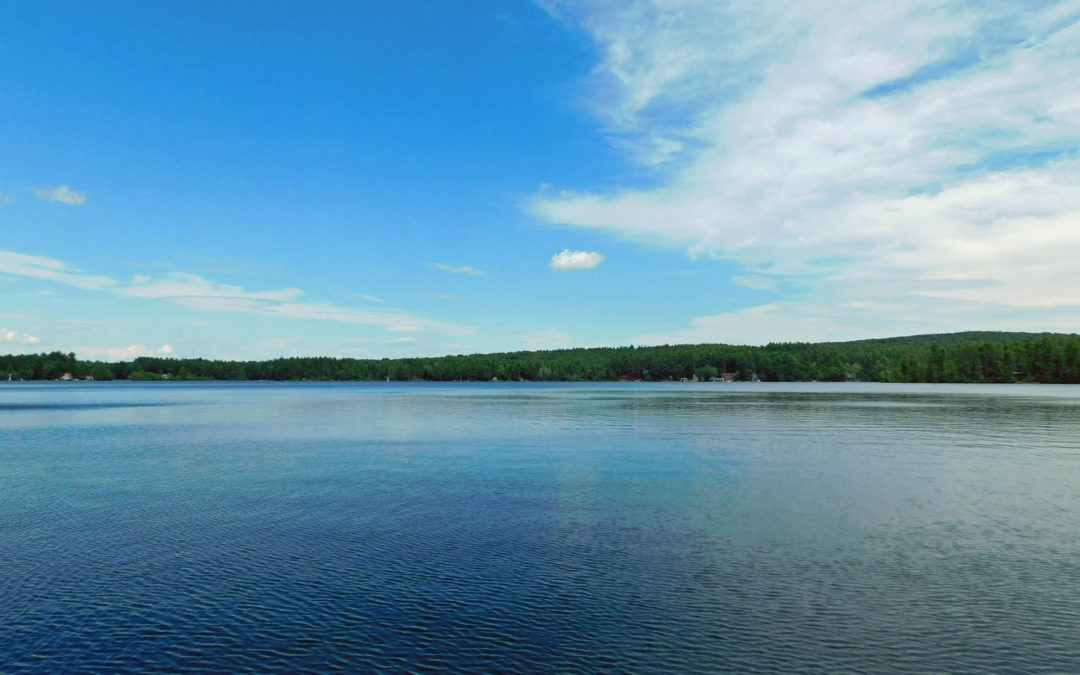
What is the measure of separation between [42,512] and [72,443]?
29.1 m

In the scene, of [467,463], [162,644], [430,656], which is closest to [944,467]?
[467,463]

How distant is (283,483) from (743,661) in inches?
939

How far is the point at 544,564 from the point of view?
17516 mm

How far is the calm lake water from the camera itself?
485 inches

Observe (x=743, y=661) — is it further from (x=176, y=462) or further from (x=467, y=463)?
(x=176, y=462)

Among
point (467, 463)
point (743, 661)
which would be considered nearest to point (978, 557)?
point (743, 661)

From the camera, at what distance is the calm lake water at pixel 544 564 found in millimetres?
12320

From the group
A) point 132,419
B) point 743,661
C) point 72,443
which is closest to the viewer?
point 743,661

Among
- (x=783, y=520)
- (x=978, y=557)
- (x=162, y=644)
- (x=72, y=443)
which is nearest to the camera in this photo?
(x=162, y=644)

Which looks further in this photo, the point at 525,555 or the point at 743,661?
the point at 525,555

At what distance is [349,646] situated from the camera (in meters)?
12.5

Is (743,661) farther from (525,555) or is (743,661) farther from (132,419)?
(132,419)

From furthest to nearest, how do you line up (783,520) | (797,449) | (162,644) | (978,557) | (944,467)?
(797,449), (944,467), (783,520), (978,557), (162,644)

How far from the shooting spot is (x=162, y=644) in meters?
12.6
